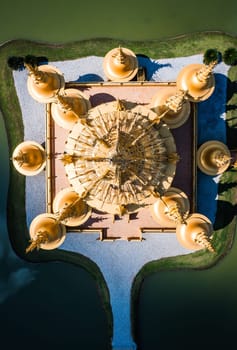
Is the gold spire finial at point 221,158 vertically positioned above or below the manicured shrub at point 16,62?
below

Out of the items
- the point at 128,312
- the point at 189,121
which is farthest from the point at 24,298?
the point at 189,121

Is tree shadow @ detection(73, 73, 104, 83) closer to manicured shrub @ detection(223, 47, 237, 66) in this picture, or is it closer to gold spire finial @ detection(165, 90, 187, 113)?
gold spire finial @ detection(165, 90, 187, 113)

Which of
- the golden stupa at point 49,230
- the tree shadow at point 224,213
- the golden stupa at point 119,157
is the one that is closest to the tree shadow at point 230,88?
the tree shadow at point 224,213

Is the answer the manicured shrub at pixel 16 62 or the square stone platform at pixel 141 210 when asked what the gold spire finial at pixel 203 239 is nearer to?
the square stone platform at pixel 141 210

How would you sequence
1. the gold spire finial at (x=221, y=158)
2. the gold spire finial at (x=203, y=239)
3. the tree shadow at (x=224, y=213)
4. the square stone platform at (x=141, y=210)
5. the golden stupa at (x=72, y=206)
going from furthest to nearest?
the tree shadow at (x=224, y=213), the square stone platform at (x=141, y=210), the gold spire finial at (x=221, y=158), the golden stupa at (x=72, y=206), the gold spire finial at (x=203, y=239)

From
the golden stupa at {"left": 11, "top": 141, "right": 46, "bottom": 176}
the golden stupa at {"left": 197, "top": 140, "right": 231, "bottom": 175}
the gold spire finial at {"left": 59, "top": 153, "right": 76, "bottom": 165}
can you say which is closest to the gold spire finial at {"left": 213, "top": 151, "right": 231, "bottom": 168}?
the golden stupa at {"left": 197, "top": 140, "right": 231, "bottom": 175}

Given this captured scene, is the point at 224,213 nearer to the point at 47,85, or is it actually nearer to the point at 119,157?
the point at 119,157
